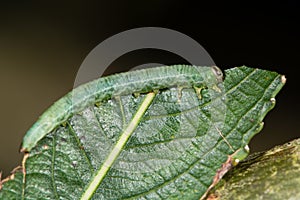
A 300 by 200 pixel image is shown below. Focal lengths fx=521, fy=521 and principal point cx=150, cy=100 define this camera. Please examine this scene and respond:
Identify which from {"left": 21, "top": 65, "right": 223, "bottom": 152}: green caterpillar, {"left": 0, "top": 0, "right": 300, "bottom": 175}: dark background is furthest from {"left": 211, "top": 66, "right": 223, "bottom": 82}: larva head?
{"left": 0, "top": 0, "right": 300, "bottom": 175}: dark background

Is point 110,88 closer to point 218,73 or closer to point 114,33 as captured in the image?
point 218,73

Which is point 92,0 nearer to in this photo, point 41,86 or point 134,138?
point 41,86

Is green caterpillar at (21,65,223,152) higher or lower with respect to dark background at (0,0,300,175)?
lower

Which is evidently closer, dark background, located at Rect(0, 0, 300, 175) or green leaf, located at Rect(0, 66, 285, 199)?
green leaf, located at Rect(0, 66, 285, 199)

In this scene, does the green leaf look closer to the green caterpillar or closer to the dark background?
the green caterpillar

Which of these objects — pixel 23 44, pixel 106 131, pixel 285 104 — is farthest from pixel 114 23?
pixel 106 131

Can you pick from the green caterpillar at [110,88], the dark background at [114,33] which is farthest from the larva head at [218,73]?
the dark background at [114,33]

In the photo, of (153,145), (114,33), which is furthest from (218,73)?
(114,33)
